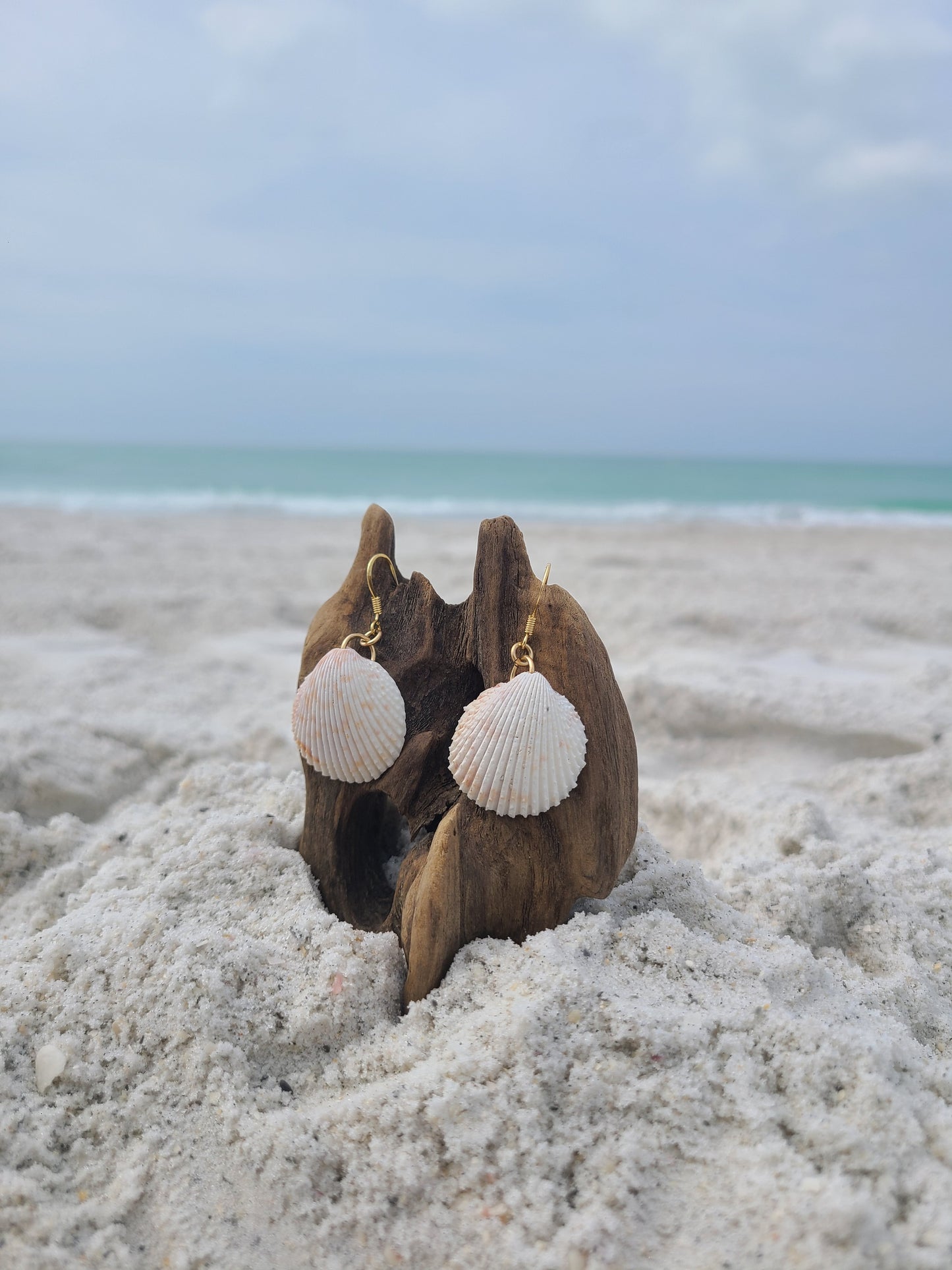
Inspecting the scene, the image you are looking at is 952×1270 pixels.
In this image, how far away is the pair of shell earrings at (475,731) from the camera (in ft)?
5.15

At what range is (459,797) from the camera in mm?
1787

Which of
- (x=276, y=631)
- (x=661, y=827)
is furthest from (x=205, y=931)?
(x=276, y=631)

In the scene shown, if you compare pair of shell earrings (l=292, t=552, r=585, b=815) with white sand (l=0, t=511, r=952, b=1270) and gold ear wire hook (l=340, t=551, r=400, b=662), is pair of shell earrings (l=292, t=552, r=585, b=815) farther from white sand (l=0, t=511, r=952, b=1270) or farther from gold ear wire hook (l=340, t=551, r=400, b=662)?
white sand (l=0, t=511, r=952, b=1270)

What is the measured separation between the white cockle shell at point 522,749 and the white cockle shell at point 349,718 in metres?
0.22

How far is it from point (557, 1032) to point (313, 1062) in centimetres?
48

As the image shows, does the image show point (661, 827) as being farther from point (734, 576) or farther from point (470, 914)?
point (734, 576)

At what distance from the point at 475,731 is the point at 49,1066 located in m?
0.99

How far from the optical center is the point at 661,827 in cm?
284

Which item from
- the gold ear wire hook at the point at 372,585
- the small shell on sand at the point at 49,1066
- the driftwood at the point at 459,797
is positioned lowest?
the small shell on sand at the point at 49,1066

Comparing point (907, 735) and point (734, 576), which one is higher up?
point (734, 576)

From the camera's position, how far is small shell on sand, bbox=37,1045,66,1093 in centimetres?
148

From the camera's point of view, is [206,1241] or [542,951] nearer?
[206,1241]

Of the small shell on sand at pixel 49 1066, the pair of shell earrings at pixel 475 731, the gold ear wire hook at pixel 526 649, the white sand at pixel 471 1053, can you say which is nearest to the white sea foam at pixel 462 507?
the white sand at pixel 471 1053

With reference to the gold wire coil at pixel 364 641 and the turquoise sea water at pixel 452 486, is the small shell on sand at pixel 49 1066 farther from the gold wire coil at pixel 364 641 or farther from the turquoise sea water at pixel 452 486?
the turquoise sea water at pixel 452 486
